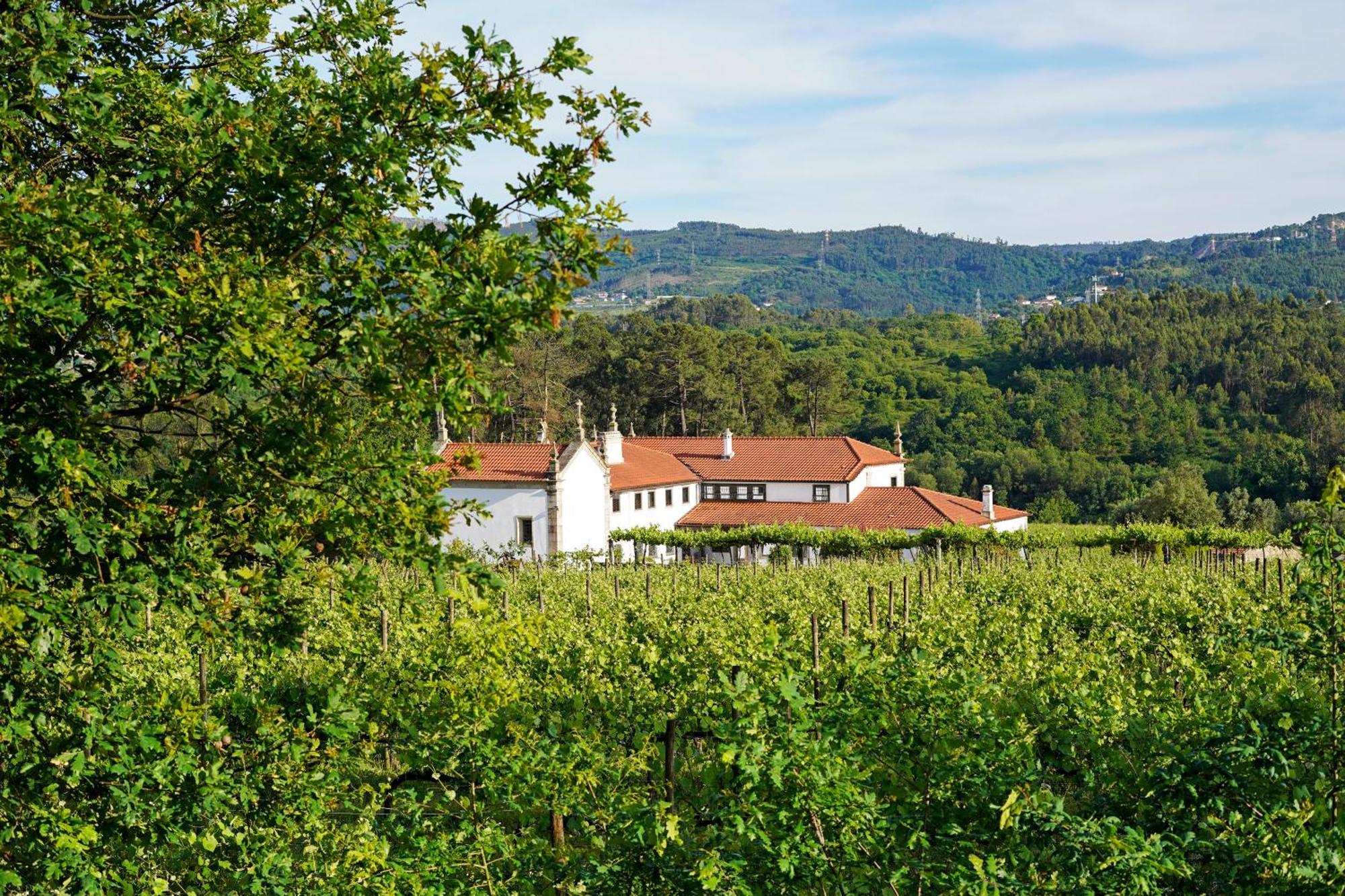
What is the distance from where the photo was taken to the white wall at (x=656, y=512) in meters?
46.7

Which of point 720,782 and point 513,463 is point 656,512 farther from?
point 720,782

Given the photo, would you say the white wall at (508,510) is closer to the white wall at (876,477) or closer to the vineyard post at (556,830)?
the white wall at (876,477)

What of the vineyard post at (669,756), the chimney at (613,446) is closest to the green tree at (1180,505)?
the chimney at (613,446)

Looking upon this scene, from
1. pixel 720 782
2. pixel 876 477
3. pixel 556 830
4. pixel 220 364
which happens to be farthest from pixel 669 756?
pixel 876 477

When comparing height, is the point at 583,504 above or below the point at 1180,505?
above

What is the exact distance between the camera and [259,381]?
5.97 metres

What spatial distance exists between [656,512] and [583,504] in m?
6.49

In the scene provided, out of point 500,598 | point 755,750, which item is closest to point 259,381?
point 755,750

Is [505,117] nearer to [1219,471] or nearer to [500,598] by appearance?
[500,598]

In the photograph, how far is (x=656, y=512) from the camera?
49.5 m

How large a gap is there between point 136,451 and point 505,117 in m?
2.86

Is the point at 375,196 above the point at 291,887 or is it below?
above

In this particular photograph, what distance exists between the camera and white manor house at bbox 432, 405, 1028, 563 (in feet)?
140

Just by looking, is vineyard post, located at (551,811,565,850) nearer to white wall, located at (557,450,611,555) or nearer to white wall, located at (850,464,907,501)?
white wall, located at (557,450,611,555)
